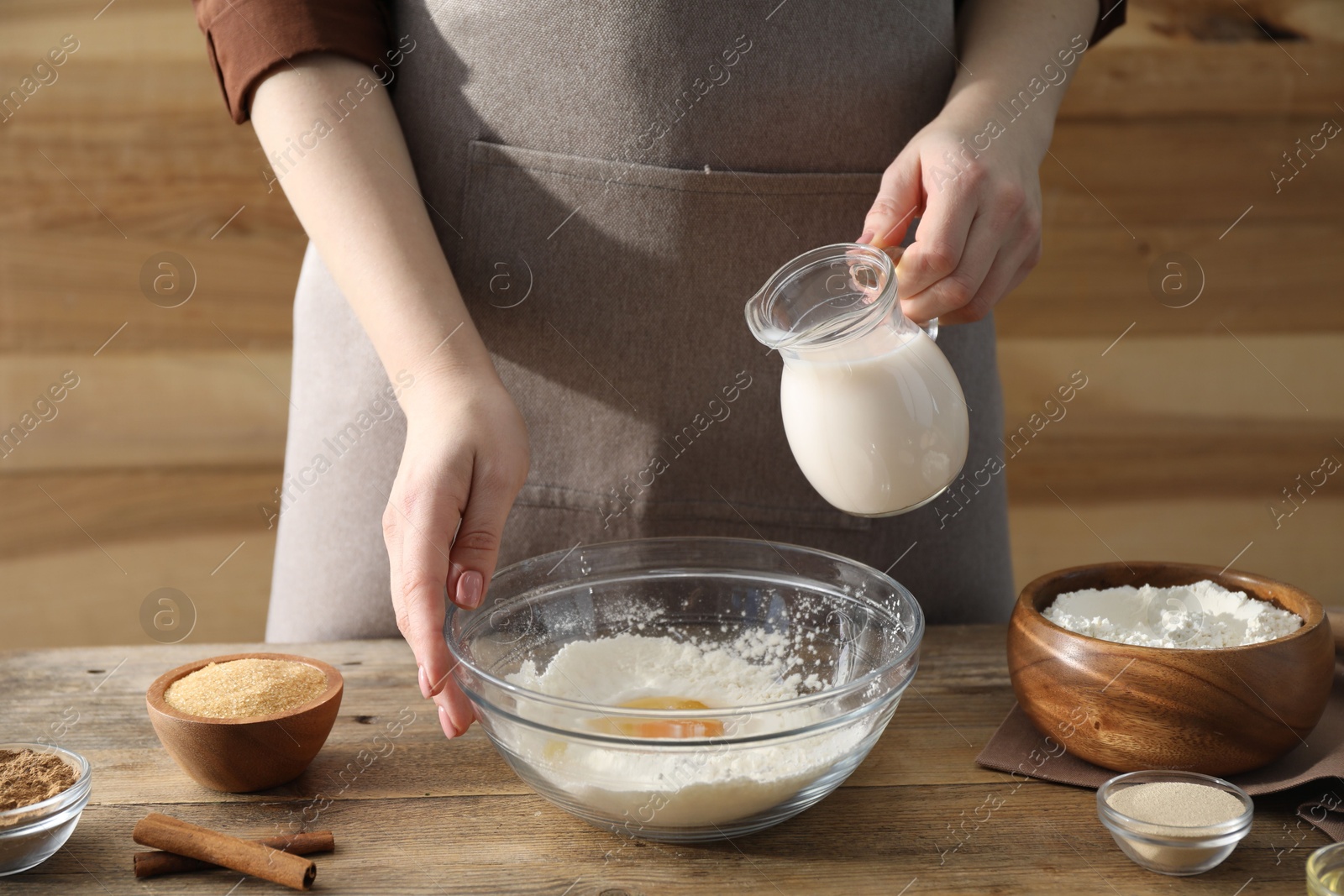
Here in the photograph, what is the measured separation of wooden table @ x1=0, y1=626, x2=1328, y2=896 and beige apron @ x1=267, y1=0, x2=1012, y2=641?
32cm

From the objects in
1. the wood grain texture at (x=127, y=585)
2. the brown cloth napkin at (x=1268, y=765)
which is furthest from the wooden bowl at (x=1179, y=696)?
the wood grain texture at (x=127, y=585)

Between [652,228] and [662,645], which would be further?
[652,228]

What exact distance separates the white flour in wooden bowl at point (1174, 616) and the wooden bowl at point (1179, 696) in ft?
0.09

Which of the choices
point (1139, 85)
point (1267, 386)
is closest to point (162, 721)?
point (1139, 85)

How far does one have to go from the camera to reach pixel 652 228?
1.15 m

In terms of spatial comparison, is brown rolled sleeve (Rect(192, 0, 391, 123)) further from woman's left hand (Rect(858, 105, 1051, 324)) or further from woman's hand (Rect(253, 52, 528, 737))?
woman's left hand (Rect(858, 105, 1051, 324))

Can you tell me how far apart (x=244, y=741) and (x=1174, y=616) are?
724 mm

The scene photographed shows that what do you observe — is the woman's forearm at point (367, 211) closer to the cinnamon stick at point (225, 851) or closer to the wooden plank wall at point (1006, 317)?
the cinnamon stick at point (225, 851)

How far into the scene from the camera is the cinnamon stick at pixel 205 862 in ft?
2.40

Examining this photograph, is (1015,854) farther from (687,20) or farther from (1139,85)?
(1139,85)

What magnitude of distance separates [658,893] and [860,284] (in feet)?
1.63

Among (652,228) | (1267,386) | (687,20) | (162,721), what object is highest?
(687,20)

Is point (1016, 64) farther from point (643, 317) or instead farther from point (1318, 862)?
point (1318, 862)

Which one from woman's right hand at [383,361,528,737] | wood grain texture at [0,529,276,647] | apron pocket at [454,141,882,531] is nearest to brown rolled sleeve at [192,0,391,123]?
apron pocket at [454,141,882,531]
